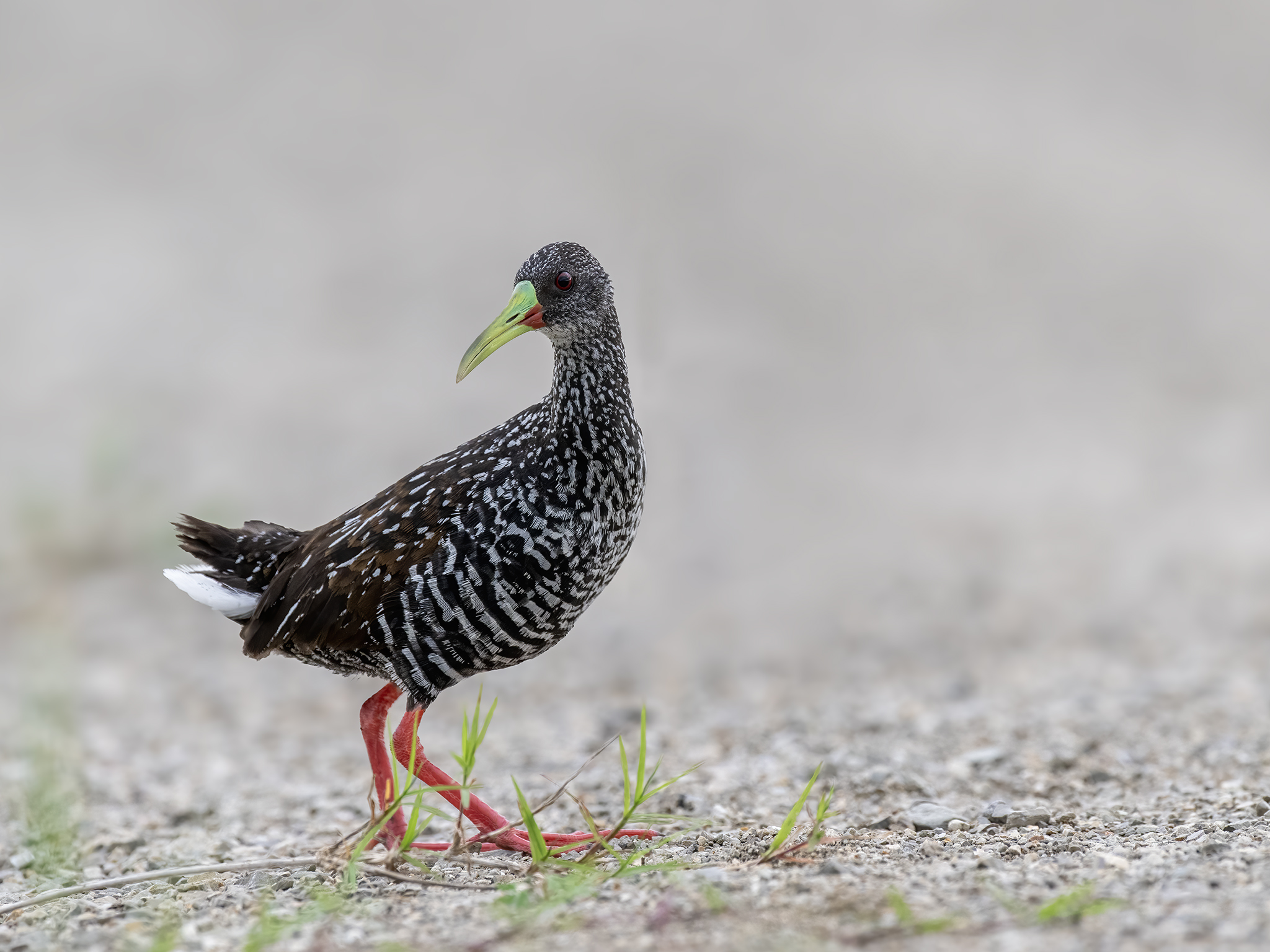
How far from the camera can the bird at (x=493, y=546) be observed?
4809mm

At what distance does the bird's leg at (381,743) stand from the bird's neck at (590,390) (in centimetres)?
128

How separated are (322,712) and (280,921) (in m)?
5.11

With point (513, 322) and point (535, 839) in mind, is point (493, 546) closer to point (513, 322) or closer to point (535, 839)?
point (513, 322)

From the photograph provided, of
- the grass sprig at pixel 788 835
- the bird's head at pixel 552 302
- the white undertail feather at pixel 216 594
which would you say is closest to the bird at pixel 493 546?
the bird's head at pixel 552 302

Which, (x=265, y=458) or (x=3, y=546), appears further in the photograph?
(x=265, y=458)

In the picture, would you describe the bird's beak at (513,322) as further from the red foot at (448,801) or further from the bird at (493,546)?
the red foot at (448,801)

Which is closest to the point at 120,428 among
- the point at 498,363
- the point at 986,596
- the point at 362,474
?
the point at 362,474

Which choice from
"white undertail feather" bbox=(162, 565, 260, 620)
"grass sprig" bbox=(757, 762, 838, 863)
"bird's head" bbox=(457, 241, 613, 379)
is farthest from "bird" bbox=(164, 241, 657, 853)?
"grass sprig" bbox=(757, 762, 838, 863)

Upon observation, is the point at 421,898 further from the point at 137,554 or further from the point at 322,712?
the point at 137,554

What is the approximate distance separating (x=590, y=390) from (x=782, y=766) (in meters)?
2.35

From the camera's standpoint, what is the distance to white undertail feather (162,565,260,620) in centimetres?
554

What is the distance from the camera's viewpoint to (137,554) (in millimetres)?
10789

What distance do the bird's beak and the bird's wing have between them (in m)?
0.46

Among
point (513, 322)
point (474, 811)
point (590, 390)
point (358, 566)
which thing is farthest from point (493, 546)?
point (474, 811)
